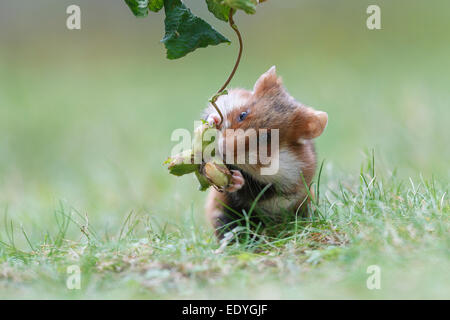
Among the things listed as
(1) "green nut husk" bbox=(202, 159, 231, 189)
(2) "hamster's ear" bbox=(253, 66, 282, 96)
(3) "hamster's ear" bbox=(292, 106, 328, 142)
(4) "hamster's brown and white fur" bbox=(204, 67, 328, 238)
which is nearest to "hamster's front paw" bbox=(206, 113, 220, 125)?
(4) "hamster's brown and white fur" bbox=(204, 67, 328, 238)

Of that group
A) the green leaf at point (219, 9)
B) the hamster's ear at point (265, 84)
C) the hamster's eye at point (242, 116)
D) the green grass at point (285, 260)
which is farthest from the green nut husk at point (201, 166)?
the green leaf at point (219, 9)

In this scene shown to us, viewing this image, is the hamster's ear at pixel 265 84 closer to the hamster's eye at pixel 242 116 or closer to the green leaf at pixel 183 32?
the hamster's eye at pixel 242 116

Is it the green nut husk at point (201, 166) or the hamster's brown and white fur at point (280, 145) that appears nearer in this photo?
the green nut husk at point (201, 166)

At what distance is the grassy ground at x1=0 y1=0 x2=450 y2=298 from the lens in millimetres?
3430

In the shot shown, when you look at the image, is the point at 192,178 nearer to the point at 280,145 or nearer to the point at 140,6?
the point at 280,145

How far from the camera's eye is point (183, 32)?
407cm

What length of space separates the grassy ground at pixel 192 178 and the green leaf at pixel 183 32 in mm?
1178

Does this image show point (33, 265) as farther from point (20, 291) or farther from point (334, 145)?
point (334, 145)

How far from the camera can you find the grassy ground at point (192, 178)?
343 centimetres

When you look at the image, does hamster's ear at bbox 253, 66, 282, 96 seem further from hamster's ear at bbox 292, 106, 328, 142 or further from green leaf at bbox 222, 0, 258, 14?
green leaf at bbox 222, 0, 258, 14

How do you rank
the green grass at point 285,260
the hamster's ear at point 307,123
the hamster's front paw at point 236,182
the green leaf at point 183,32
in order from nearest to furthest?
the green grass at point 285,260
the green leaf at point 183,32
the hamster's front paw at point 236,182
the hamster's ear at point 307,123

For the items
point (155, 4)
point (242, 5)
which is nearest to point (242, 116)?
point (242, 5)

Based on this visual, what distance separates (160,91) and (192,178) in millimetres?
6029
